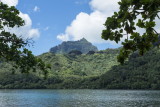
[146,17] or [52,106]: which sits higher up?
[146,17]

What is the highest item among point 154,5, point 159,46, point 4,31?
point 4,31

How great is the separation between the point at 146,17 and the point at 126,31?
3.10ft

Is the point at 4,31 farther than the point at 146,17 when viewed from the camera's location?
Yes

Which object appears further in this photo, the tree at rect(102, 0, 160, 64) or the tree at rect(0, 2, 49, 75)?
the tree at rect(0, 2, 49, 75)

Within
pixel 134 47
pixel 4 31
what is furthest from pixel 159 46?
pixel 4 31

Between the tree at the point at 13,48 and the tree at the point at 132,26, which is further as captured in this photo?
the tree at the point at 13,48

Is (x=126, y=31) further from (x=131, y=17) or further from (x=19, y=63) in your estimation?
(x=19, y=63)

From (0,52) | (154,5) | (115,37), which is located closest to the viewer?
(154,5)

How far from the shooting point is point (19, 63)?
19.6m

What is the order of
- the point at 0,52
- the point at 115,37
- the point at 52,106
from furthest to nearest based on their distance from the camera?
1. the point at 52,106
2. the point at 0,52
3. the point at 115,37

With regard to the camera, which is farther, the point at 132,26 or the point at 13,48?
the point at 13,48

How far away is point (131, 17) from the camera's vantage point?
382 inches

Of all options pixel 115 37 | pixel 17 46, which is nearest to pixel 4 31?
pixel 17 46

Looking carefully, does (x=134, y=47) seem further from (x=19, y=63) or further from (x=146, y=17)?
(x=19, y=63)
